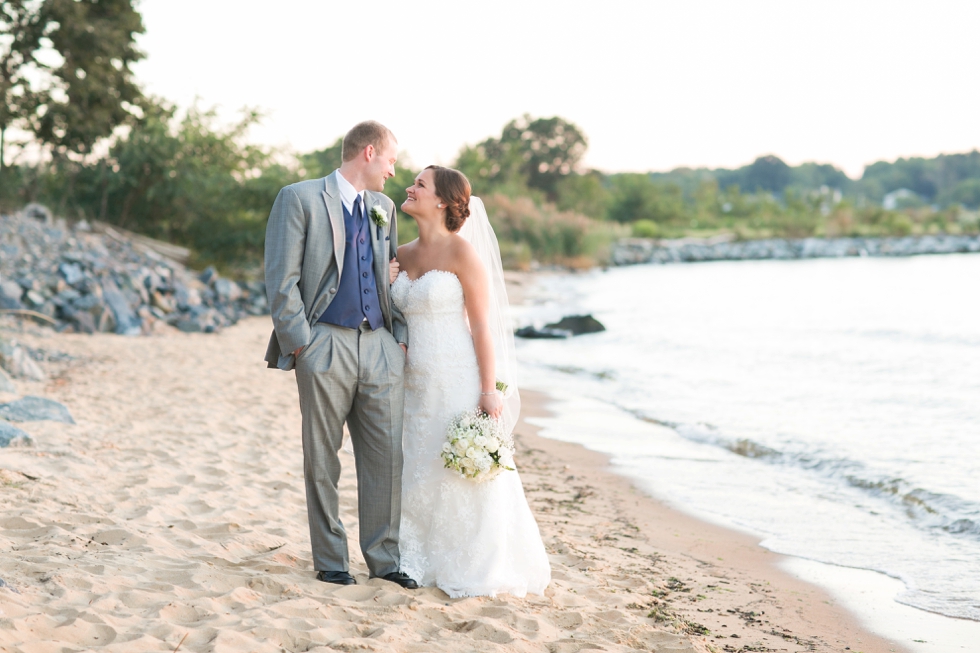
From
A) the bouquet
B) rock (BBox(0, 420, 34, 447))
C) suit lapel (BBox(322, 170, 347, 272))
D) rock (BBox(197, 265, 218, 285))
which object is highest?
suit lapel (BBox(322, 170, 347, 272))

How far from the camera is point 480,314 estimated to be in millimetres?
3953

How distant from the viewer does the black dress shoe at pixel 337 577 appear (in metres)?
3.82

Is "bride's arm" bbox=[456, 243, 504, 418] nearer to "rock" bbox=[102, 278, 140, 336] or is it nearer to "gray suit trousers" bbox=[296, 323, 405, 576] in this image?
"gray suit trousers" bbox=[296, 323, 405, 576]

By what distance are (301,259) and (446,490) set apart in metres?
1.31

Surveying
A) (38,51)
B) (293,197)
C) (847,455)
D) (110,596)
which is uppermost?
(38,51)

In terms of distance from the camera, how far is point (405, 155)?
24688 mm

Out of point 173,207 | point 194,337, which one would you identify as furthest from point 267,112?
point 194,337

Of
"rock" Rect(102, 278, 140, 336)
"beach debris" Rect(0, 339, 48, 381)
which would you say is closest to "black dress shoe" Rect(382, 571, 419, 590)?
"beach debris" Rect(0, 339, 48, 381)

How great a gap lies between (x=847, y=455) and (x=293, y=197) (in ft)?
22.0

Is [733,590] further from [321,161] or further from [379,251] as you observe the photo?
[321,161]

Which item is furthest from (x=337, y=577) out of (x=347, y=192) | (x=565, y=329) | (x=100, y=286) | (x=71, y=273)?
(x=565, y=329)

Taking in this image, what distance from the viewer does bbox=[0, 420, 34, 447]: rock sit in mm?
5656

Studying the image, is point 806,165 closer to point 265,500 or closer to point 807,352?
point 807,352

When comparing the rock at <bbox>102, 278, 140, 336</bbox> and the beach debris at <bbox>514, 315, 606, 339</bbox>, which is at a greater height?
the rock at <bbox>102, 278, 140, 336</bbox>
